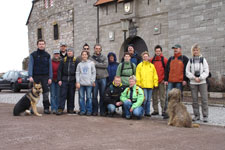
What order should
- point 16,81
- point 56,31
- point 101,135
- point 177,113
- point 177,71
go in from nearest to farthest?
point 101,135
point 177,113
point 177,71
point 16,81
point 56,31

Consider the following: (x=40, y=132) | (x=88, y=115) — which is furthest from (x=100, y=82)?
(x=40, y=132)

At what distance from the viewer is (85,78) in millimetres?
8453

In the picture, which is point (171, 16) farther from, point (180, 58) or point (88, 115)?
point (88, 115)

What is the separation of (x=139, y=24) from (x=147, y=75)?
10.6 m

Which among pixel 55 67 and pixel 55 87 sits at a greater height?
pixel 55 67

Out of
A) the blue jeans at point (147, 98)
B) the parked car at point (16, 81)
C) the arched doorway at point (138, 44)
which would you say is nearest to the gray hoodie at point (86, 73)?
the blue jeans at point (147, 98)

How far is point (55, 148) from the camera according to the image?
15.2 feet

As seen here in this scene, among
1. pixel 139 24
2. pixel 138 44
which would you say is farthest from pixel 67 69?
pixel 138 44

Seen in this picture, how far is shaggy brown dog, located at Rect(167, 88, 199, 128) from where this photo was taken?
22.3 feet

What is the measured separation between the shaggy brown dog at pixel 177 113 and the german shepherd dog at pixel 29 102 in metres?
3.68

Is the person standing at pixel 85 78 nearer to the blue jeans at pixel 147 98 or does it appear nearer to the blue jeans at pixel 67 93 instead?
the blue jeans at pixel 67 93

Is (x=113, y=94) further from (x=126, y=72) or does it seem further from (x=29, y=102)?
(x=29, y=102)

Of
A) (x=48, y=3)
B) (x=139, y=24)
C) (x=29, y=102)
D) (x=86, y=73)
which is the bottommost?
(x=29, y=102)

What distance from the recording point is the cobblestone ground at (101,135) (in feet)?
16.0
